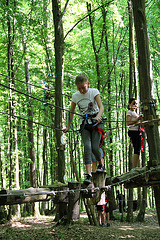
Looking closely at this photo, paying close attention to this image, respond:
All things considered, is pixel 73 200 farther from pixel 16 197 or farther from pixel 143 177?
pixel 143 177

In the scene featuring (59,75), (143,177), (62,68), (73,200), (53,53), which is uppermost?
(53,53)

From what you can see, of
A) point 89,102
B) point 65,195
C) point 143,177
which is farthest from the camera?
point 143,177

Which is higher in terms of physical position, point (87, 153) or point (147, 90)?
point (147, 90)

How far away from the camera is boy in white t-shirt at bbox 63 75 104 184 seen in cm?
394

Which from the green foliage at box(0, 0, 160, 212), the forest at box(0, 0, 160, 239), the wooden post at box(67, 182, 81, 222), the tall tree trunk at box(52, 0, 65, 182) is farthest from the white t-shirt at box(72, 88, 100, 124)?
the green foliage at box(0, 0, 160, 212)

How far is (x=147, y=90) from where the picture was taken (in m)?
5.05

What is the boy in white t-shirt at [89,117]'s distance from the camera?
3.94m

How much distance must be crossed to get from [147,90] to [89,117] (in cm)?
166

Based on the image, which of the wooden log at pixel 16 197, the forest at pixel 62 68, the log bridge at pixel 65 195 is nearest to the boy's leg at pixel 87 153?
the log bridge at pixel 65 195

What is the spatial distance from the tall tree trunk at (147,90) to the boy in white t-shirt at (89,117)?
4.00ft

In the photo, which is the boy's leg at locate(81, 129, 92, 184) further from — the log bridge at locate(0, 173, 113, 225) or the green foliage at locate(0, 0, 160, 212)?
the green foliage at locate(0, 0, 160, 212)

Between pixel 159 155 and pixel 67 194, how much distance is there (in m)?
1.76

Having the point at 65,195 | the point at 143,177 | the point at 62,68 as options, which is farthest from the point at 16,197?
the point at 62,68

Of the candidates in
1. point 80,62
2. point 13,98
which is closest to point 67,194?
point 13,98
